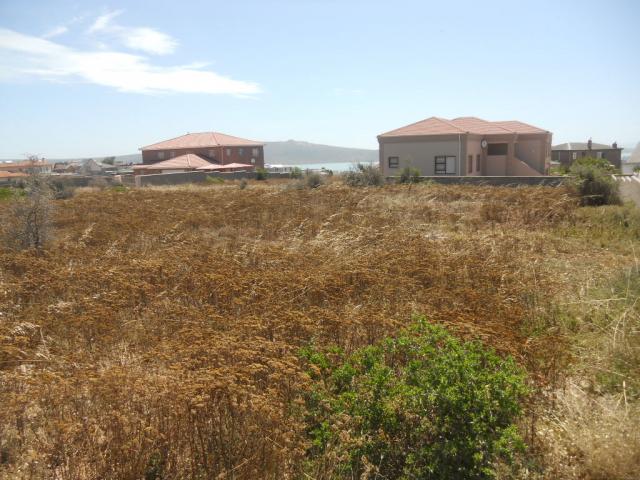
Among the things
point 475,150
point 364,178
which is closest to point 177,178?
point 364,178

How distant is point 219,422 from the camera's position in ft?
11.1

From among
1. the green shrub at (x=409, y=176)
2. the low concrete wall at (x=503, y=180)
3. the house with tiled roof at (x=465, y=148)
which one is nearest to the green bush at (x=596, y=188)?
the low concrete wall at (x=503, y=180)

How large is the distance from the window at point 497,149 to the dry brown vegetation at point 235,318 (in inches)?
920

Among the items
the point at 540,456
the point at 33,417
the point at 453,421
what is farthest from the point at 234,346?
the point at 540,456

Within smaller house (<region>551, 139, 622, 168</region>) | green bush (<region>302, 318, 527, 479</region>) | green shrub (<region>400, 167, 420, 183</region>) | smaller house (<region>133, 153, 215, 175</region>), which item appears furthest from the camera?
smaller house (<region>551, 139, 622, 168</region>)

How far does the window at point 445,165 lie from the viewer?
3197cm

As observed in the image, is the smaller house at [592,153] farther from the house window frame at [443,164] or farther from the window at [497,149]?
the house window frame at [443,164]

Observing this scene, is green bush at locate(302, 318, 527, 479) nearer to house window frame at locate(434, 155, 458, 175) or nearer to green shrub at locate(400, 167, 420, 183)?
green shrub at locate(400, 167, 420, 183)

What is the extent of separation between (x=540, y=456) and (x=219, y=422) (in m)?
2.17

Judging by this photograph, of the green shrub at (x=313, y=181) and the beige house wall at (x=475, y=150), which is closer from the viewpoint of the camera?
the green shrub at (x=313, y=181)

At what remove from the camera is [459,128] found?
3278cm

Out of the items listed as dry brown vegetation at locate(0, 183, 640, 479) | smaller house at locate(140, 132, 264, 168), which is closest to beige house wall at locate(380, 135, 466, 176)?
dry brown vegetation at locate(0, 183, 640, 479)

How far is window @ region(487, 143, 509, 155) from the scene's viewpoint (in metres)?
35.2

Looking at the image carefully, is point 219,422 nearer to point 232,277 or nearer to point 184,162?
point 232,277
